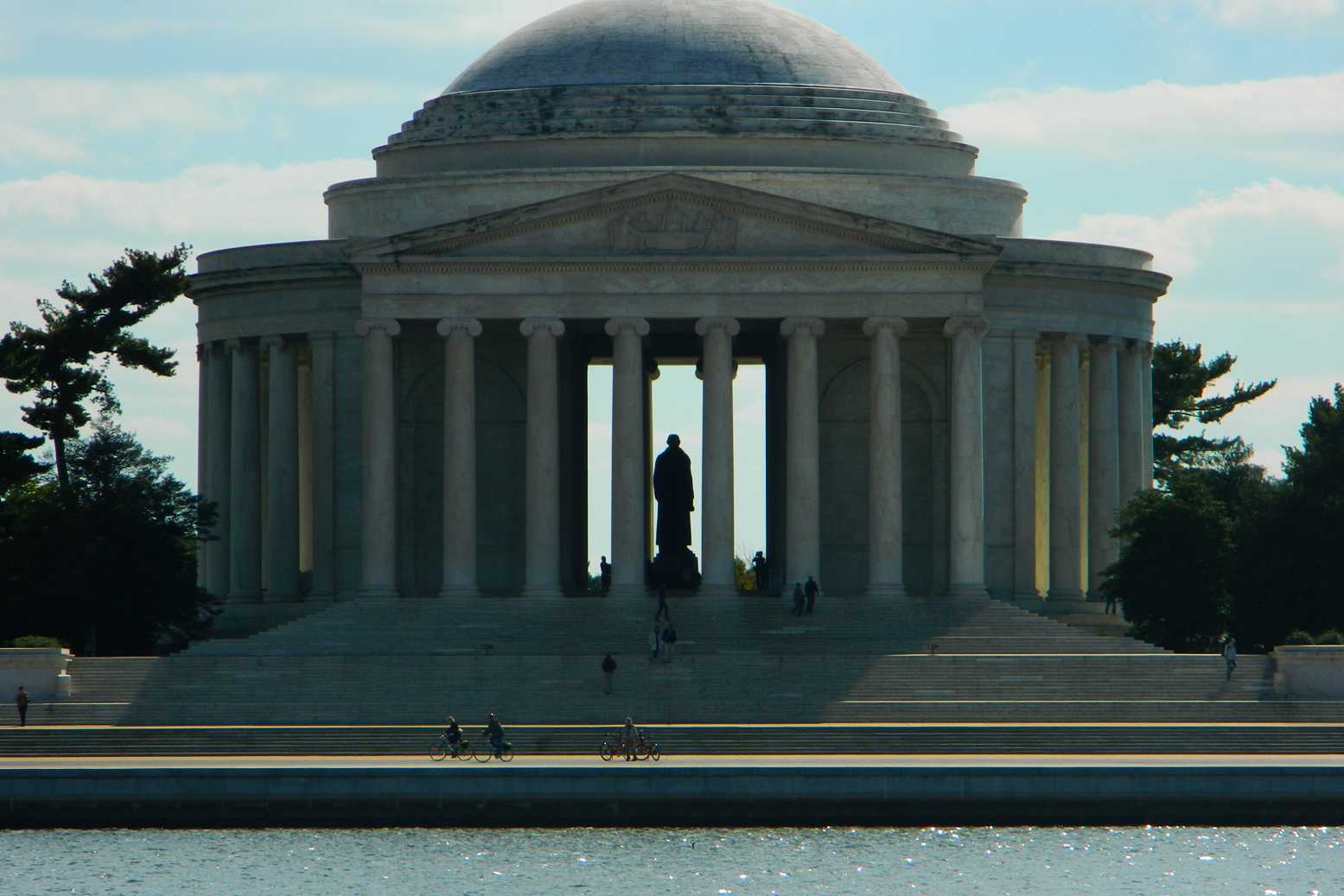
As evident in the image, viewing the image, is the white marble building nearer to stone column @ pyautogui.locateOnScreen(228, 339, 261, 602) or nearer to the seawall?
stone column @ pyautogui.locateOnScreen(228, 339, 261, 602)

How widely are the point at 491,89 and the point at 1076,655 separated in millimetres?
31664

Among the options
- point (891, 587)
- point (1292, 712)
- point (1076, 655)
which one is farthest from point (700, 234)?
point (1292, 712)

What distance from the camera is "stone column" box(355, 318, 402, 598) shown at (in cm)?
10931

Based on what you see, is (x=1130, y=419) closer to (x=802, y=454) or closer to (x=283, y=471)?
(x=802, y=454)

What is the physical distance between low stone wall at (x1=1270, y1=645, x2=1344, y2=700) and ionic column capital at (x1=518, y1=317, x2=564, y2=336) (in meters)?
25.9

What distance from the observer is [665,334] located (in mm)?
120188

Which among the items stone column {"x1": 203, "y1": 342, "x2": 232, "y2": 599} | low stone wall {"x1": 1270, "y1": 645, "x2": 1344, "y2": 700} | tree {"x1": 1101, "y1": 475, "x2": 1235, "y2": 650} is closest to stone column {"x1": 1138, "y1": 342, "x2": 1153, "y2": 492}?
tree {"x1": 1101, "y1": 475, "x2": 1235, "y2": 650}

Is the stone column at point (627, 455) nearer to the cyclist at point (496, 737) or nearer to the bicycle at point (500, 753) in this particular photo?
the bicycle at point (500, 753)

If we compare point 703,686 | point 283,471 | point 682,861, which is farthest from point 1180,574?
point 682,861

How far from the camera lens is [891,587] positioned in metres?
108

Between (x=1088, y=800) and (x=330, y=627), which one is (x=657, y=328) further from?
(x=1088, y=800)

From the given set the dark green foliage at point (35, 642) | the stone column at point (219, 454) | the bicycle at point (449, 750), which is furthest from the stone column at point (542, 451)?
the bicycle at point (449, 750)

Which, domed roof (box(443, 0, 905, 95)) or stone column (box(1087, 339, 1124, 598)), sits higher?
domed roof (box(443, 0, 905, 95))

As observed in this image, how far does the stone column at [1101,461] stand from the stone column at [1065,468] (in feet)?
4.67
